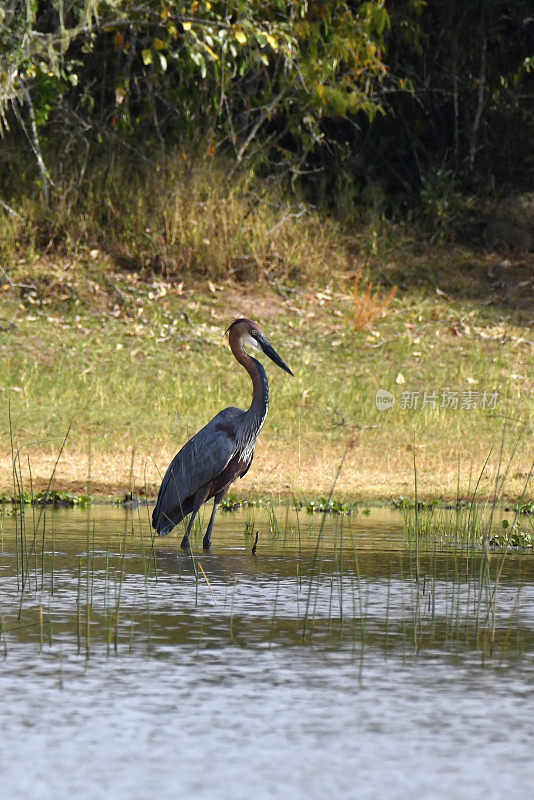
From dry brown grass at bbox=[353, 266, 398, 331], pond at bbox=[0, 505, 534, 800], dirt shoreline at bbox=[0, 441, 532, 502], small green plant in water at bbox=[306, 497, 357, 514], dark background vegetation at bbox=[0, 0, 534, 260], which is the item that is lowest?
dirt shoreline at bbox=[0, 441, 532, 502]

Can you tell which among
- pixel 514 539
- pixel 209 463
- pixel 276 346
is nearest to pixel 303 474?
pixel 209 463

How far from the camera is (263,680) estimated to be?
547cm

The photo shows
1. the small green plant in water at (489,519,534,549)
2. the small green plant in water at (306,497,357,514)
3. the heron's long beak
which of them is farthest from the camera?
the small green plant in water at (306,497,357,514)

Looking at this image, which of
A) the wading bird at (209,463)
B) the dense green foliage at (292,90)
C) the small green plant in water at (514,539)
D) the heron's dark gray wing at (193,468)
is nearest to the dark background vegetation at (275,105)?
the dense green foliage at (292,90)

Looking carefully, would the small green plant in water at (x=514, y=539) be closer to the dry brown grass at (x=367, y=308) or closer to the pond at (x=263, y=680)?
the pond at (x=263, y=680)

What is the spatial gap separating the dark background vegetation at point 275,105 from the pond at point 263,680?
1014 centimetres

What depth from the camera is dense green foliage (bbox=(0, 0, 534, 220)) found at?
17234 millimetres

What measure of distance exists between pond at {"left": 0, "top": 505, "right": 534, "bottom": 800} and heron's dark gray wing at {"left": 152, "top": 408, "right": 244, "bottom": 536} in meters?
0.68

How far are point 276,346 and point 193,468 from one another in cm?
810

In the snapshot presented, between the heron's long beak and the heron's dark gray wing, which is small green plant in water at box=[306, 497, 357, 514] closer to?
the heron's long beak

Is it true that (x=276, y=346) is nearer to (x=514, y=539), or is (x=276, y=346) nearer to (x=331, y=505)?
(x=331, y=505)

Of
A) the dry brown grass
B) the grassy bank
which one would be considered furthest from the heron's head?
the dry brown grass

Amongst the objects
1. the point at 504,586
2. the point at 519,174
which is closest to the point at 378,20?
the point at 519,174

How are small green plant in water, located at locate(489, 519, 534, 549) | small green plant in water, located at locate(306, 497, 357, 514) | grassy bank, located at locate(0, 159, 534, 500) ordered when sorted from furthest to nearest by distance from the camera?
1. grassy bank, located at locate(0, 159, 534, 500)
2. small green plant in water, located at locate(306, 497, 357, 514)
3. small green plant in water, located at locate(489, 519, 534, 549)
